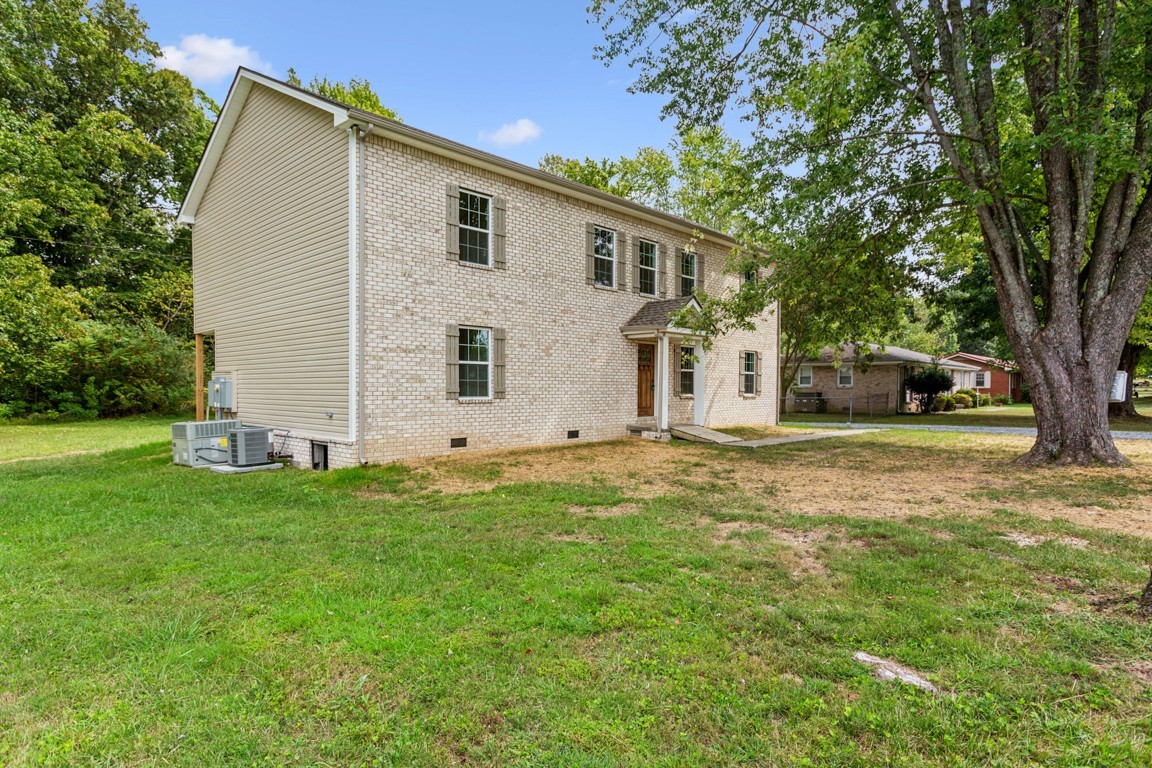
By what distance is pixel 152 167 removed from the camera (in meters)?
24.5

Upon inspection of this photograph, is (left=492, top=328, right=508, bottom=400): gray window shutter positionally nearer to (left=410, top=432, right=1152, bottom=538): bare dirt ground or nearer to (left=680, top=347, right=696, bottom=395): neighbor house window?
(left=410, top=432, right=1152, bottom=538): bare dirt ground

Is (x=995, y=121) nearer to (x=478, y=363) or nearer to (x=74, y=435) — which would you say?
(x=478, y=363)

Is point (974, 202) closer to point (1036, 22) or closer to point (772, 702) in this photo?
point (1036, 22)

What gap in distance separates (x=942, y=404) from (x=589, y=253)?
22.9 m

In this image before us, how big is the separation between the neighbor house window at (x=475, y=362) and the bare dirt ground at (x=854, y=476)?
1.29m

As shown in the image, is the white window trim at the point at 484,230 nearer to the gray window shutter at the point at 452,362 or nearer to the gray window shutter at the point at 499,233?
the gray window shutter at the point at 499,233

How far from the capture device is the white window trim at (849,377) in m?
27.4

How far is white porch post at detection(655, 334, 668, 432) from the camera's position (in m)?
13.3

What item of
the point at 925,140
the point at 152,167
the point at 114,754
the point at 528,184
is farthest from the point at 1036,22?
the point at 152,167

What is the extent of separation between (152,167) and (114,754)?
1180 inches

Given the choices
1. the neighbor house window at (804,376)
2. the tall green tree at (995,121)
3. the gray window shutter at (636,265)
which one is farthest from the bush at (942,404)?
the gray window shutter at (636,265)

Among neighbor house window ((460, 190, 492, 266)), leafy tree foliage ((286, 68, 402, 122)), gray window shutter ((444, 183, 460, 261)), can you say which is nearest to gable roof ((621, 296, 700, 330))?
neighbor house window ((460, 190, 492, 266))

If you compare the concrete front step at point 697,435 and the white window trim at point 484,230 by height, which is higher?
the white window trim at point 484,230

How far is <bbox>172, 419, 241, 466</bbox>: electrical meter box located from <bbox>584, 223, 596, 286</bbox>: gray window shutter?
787 centimetres
